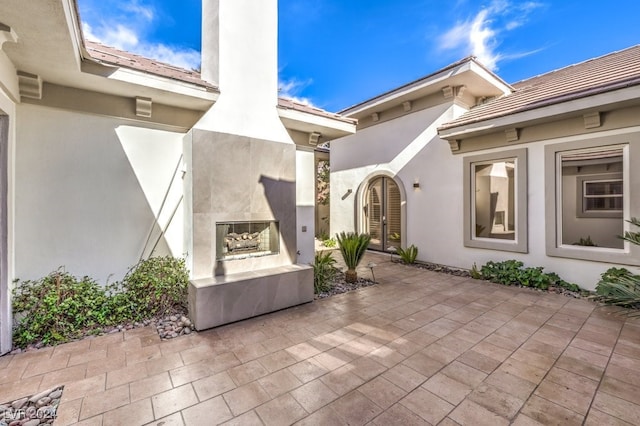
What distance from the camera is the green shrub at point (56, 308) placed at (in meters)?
3.57

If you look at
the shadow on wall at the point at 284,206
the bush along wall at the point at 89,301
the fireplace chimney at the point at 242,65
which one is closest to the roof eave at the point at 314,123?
the fireplace chimney at the point at 242,65

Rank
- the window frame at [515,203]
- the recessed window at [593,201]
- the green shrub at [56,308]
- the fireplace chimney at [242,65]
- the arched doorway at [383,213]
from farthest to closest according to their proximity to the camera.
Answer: the arched doorway at [383,213]
the recessed window at [593,201]
the window frame at [515,203]
the fireplace chimney at [242,65]
the green shrub at [56,308]

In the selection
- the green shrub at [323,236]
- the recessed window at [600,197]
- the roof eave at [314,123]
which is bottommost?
the green shrub at [323,236]

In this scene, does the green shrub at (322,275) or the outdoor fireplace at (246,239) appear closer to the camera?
the outdoor fireplace at (246,239)

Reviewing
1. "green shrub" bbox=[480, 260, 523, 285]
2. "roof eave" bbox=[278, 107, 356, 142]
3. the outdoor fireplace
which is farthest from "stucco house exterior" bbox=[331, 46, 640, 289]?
the outdoor fireplace

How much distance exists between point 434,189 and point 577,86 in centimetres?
360

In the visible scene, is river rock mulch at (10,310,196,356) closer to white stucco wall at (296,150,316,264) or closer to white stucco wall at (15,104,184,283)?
white stucco wall at (15,104,184,283)

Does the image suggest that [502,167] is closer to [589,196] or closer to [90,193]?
[589,196]

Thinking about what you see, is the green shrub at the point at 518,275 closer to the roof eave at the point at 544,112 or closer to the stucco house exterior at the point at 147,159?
the roof eave at the point at 544,112

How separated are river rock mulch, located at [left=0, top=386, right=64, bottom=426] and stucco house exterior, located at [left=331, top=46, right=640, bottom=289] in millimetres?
7919

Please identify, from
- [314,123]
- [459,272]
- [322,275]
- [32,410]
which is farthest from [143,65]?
[459,272]

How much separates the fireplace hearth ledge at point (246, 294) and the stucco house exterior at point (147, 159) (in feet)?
0.10

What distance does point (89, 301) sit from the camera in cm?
395

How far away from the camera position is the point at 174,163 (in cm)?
490
